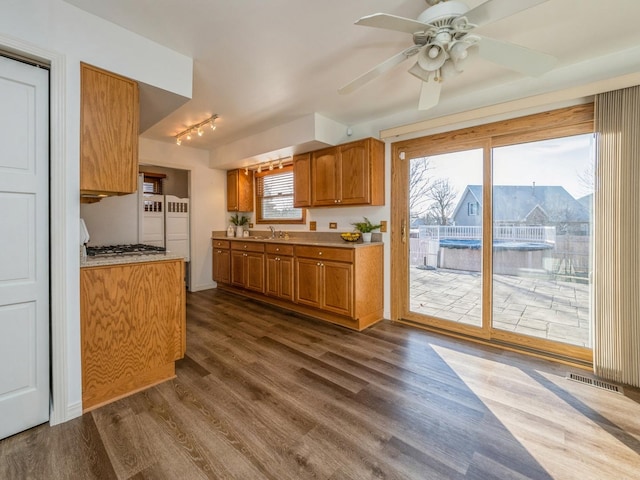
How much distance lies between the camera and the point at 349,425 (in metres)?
1.74

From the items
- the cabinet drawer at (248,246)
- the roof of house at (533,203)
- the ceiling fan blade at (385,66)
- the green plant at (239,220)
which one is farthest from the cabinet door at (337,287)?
the green plant at (239,220)

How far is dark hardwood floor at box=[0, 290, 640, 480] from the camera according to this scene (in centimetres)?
143

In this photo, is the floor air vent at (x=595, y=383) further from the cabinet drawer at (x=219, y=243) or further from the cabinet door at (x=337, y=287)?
the cabinet drawer at (x=219, y=243)

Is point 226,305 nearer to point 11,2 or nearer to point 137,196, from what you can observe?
point 137,196

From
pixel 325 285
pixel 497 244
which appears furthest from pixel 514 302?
pixel 325 285

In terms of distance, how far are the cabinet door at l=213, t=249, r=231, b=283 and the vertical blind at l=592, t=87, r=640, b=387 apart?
15.5ft

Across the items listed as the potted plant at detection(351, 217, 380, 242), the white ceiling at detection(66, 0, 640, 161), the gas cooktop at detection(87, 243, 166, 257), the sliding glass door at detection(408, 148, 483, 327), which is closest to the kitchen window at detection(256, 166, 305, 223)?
the potted plant at detection(351, 217, 380, 242)

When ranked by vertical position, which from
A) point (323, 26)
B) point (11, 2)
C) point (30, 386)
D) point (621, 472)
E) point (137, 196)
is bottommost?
point (621, 472)

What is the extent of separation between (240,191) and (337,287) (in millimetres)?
3003

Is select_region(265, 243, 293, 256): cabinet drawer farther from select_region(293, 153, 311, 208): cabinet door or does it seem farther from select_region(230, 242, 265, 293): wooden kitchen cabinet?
select_region(293, 153, 311, 208): cabinet door

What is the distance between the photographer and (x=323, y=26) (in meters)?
1.99

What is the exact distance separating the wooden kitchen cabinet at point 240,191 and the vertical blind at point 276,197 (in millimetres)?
163

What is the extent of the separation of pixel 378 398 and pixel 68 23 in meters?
3.20

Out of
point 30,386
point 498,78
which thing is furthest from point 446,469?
point 498,78
